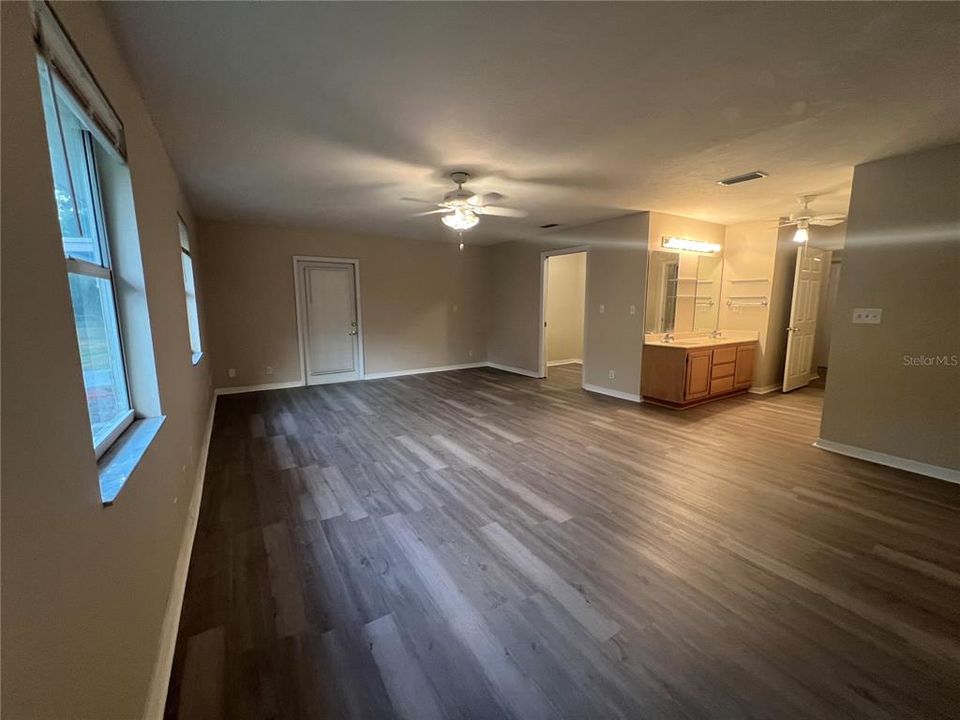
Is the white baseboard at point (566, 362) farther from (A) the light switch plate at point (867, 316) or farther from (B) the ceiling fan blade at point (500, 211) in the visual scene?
(A) the light switch plate at point (867, 316)

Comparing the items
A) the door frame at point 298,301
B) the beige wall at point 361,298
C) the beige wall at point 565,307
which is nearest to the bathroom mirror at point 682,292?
the beige wall at point 565,307

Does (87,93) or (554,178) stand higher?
(554,178)

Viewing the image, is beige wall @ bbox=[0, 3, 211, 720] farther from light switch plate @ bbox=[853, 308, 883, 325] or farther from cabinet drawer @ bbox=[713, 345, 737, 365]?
cabinet drawer @ bbox=[713, 345, 737, 365]

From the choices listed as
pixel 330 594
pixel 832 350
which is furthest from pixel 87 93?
pixel 832 350

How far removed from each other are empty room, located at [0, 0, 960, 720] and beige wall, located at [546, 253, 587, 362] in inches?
137

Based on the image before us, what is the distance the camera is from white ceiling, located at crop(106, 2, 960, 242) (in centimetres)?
149

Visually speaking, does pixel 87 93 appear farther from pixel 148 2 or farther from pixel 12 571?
pixel 12 571

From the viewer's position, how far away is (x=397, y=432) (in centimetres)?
395

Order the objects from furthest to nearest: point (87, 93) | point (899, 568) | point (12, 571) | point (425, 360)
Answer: point (425, 360) < point (899, 568) < point (87, 93) < point (12, 571)

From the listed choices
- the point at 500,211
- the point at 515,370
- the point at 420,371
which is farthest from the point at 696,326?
the point at 420,371

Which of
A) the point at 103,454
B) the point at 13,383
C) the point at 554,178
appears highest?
the point at 554,178

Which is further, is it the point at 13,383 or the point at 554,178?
the point at 554,178

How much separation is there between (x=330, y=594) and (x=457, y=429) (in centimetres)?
232

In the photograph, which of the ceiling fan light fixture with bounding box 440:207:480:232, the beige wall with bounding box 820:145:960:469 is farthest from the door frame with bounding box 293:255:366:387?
the beige wall with bounding box 820:145:960:469
